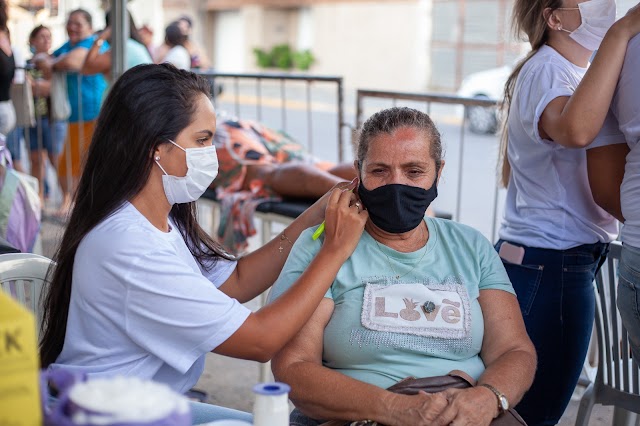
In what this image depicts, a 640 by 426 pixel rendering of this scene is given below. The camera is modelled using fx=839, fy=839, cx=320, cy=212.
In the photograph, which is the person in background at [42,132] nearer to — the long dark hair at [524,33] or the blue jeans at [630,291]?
the long dark hair at [524,33]

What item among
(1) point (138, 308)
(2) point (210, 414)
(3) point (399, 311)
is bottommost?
(2) point (210, 414)

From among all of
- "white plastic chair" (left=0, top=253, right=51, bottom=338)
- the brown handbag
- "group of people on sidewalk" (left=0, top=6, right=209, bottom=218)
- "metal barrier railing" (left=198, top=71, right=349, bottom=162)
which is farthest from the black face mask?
"group of people on sidewalk" (left=0, top=6, right=209, bottom=218)

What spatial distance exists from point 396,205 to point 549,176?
2.08 feet

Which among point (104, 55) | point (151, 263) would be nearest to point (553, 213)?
point (151, 263)

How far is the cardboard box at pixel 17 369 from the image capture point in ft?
3.51

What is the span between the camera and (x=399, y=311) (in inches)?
83.9

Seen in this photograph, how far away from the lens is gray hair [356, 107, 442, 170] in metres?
2.23

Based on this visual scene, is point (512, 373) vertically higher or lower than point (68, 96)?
lower

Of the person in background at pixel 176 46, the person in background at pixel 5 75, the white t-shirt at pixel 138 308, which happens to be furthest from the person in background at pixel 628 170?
the person in background at pixel 176 46

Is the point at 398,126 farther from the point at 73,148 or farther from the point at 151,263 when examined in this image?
the point at 73,148

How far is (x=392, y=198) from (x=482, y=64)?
848 inches

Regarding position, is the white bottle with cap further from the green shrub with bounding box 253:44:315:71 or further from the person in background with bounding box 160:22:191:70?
the green shrub with bounding box 253:44:315:71

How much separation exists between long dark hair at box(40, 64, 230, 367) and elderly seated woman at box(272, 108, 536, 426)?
49cm

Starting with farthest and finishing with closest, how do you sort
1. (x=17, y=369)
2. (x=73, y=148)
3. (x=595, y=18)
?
(x=73, y=148) < (x=595, y=18) < (x=17, y=369)
